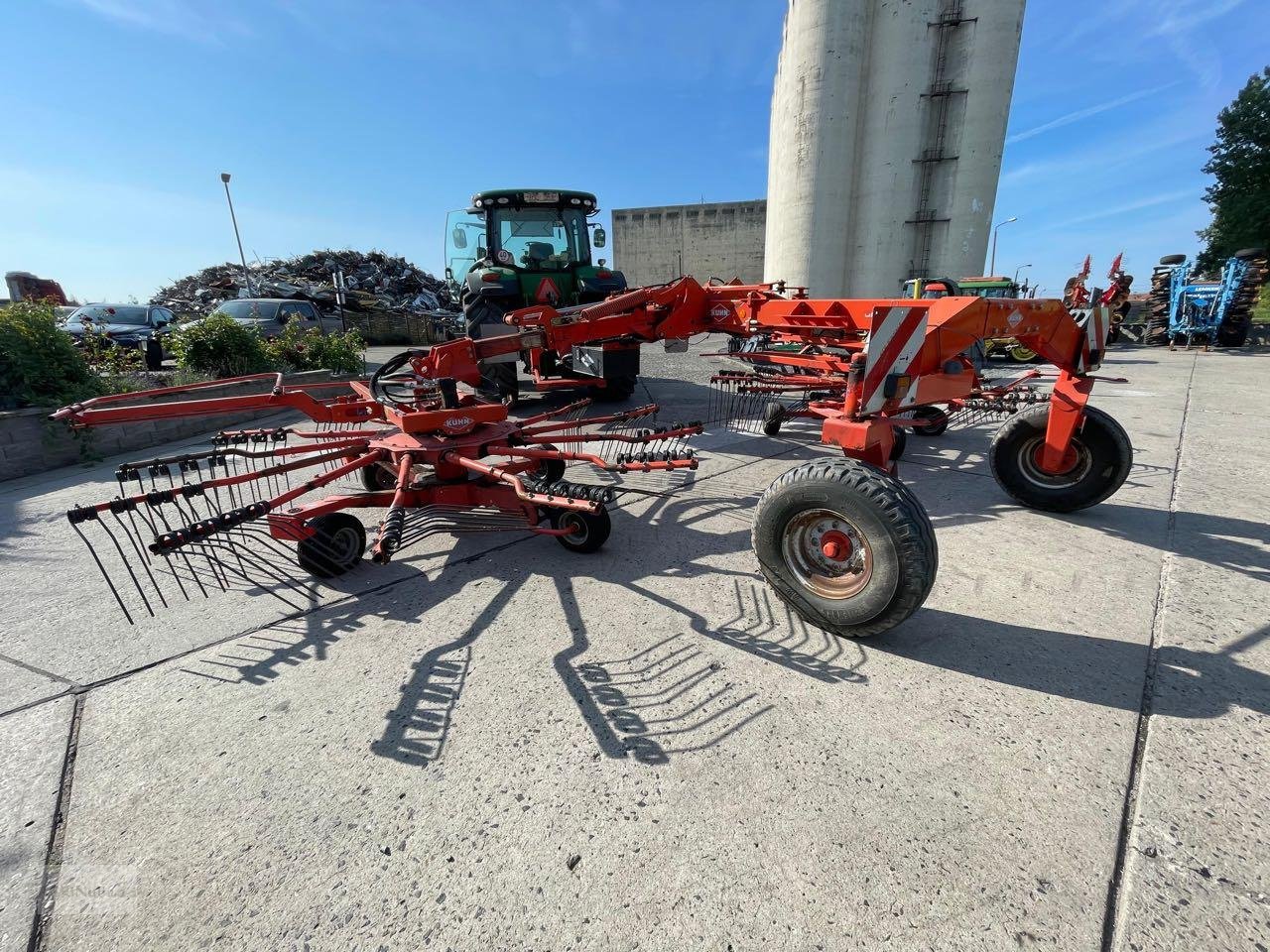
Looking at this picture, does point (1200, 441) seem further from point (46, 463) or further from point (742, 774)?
point (46, 463)

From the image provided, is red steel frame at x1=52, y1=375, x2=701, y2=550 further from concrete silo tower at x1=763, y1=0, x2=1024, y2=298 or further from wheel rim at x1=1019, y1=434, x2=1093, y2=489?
concrete silo tower at x1=763, y1=0, x2=1024, y2=298

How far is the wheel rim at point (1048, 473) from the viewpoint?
380cm

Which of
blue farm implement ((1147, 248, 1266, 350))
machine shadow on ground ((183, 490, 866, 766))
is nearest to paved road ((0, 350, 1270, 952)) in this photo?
machine shadow on ground ((183, 490, 866, 766))

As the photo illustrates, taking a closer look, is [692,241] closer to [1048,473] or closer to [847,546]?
[1048,473]

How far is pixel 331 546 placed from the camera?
3.16 m

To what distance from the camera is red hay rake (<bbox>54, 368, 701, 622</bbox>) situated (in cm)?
290

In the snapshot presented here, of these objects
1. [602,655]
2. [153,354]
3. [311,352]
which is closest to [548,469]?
[602,655]

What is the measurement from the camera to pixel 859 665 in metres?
2.32

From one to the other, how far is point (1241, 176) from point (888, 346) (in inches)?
1667

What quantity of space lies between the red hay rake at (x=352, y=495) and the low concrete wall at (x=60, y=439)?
239 centimetres

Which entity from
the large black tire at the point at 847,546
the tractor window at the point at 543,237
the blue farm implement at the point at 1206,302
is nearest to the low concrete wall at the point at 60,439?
the tractor window at the point at 543,237

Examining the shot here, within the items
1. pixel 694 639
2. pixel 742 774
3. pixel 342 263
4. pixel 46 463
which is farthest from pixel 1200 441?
pixel 342 263

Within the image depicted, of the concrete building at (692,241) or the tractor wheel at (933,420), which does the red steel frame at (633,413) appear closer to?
the tractor wheel at (933,420)

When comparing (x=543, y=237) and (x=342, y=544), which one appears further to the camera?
(x=543, y=237)
